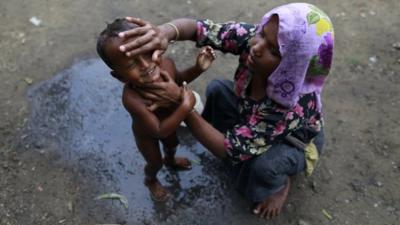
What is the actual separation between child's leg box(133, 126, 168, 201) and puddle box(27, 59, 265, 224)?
0.20 feet

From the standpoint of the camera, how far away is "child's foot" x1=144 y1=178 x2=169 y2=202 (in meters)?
2.75

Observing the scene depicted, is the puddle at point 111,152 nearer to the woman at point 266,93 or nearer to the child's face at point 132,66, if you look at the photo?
the woman at point 266,93

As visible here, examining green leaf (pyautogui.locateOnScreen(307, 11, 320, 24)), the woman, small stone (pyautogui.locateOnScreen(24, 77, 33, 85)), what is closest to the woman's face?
the woman

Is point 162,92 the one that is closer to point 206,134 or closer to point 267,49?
point 206,134

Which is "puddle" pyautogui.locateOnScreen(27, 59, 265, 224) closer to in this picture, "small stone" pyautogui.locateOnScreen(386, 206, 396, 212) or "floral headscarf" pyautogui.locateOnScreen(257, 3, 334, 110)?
"small stone" pyautogui.locateOnScreen(386, 206, 396, 212)

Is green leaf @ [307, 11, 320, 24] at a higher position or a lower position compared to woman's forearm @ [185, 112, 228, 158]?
higher

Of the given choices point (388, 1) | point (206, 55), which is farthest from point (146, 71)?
point (388, 1)

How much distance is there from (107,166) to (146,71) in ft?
3.61

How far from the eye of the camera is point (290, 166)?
2535 millimetres

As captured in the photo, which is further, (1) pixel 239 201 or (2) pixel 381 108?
(2) pixel 381 108

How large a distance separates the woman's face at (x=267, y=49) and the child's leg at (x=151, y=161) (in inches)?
25.0

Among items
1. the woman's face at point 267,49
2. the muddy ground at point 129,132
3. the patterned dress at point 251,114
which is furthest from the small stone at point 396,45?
the woman's face at point 267,49

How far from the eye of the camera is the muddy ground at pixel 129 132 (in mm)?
2758

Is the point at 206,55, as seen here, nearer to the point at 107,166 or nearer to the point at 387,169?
the point at 107,166
